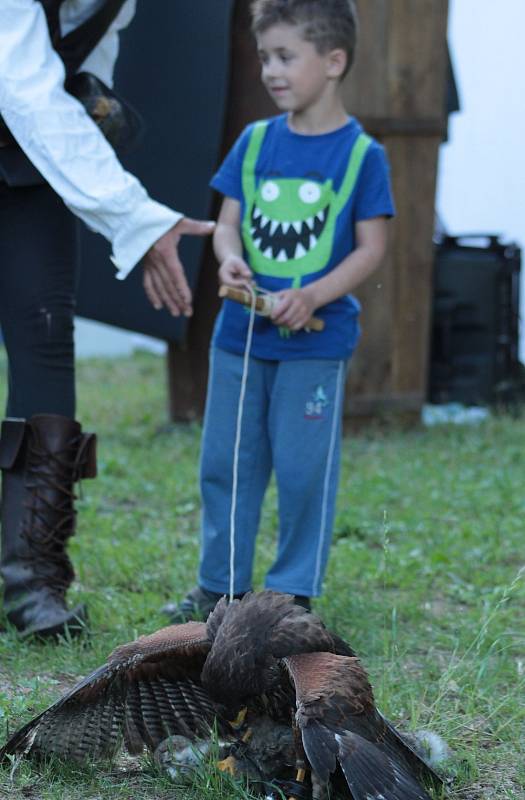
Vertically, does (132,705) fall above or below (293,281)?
below

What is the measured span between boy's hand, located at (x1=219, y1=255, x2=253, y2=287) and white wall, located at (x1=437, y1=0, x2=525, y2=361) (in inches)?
211

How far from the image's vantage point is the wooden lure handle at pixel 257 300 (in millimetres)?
2871

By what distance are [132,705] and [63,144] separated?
115 cm

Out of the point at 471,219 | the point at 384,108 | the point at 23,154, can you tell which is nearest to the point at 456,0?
the point at 471,219

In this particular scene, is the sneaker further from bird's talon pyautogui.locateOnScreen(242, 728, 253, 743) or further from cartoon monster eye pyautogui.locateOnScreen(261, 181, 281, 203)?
cartoon monster eye pyautogui.locateOnScreen(261, 181, 281, 203)

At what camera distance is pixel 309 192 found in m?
3.11

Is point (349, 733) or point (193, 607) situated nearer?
point (349, 733)

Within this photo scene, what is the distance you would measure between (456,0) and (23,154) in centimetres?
597

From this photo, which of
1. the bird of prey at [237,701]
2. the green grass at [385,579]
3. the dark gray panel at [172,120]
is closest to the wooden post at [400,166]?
the green grass at [385,579]

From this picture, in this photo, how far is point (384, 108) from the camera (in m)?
5.82

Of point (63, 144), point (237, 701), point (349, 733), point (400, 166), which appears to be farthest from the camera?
point (400, 166)

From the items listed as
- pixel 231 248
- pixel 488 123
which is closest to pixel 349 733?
pixel 231 248

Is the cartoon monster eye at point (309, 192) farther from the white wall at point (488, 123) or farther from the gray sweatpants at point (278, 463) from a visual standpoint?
the white wall at point (488, 123)

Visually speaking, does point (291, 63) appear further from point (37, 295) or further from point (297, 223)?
point (37, 295)
